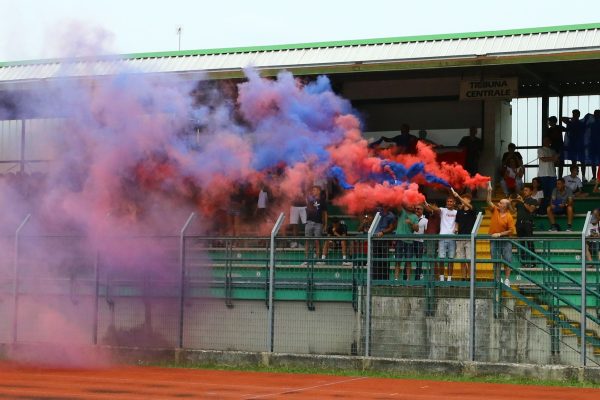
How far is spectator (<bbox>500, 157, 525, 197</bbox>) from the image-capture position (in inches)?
1031

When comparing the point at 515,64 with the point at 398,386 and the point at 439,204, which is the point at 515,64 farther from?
the point at 398,386

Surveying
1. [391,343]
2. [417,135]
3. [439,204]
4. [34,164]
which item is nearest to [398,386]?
[391,343]

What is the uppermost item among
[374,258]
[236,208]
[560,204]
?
[560,204]

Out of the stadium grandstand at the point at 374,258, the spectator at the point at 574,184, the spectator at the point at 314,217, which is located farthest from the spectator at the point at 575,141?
the spectator at the point at 314,217

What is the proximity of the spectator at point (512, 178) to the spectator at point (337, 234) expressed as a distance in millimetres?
4178

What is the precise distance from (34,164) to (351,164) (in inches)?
375

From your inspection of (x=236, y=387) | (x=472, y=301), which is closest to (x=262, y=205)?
(x=472, y=301)

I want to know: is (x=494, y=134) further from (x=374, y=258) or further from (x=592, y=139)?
(x=374, y=258)

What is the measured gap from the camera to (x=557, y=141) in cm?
2666

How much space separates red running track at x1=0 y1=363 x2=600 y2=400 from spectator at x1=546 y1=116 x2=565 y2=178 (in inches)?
328

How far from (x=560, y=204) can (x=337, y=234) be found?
5032 mm

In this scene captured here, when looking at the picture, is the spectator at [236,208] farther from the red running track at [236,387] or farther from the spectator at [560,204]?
the spectator at [560,204]

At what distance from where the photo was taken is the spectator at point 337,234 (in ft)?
71.3

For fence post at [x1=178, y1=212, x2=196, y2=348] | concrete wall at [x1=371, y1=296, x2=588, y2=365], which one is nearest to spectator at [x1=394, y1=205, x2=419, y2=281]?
concrete wall at [x1=371, y1=296, x2=588, y2=365]
